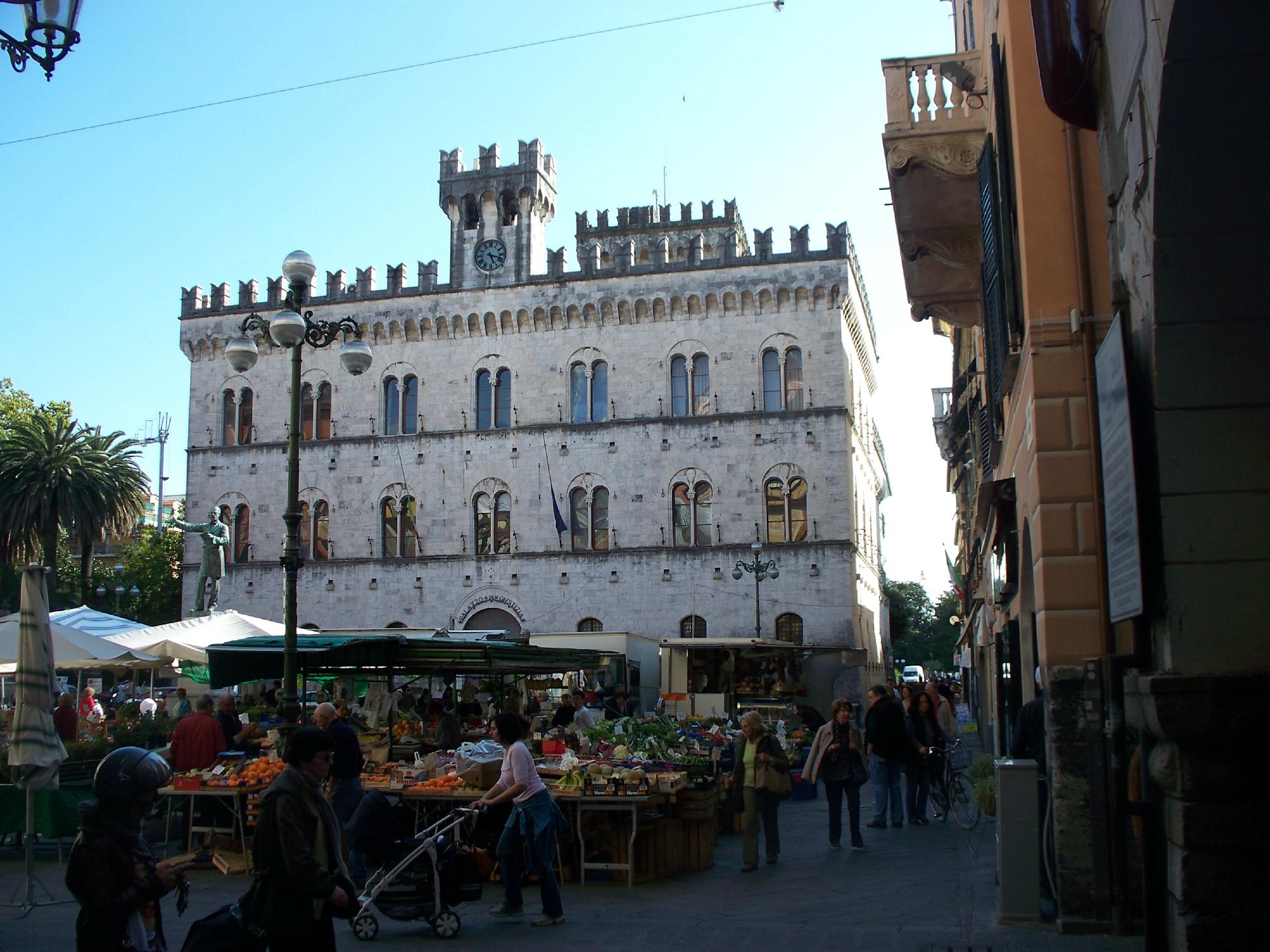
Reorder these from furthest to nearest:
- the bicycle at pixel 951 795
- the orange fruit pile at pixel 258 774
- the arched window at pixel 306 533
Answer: the arched window at pixel 306 533
the bicycle at pixel 951 795
the orange fruit pile at pixel 258 774

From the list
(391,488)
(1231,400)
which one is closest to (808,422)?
(391,488)

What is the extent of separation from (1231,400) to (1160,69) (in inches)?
55.9

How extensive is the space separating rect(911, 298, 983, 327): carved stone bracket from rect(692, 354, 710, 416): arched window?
21.5 meters

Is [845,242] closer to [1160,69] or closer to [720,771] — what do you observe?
[720,771]

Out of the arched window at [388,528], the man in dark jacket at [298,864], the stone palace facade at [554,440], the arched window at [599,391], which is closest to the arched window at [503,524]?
the stone palace facade at [554,440]

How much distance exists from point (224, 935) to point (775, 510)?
32.2 m

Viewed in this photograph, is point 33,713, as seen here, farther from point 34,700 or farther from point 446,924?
point 446,924

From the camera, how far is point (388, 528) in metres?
39.2

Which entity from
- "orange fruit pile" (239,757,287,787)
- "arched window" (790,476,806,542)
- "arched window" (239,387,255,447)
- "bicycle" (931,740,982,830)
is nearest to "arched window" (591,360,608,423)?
"arched window" (790,476,806,542)

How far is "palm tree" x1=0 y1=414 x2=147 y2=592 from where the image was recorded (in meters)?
39.4

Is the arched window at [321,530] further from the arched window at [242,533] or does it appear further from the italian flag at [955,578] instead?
the italian flag at [955,578]

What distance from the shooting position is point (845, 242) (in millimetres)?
37156

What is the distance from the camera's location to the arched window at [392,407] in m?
39.7

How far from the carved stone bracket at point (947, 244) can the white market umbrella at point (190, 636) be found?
9.71m
